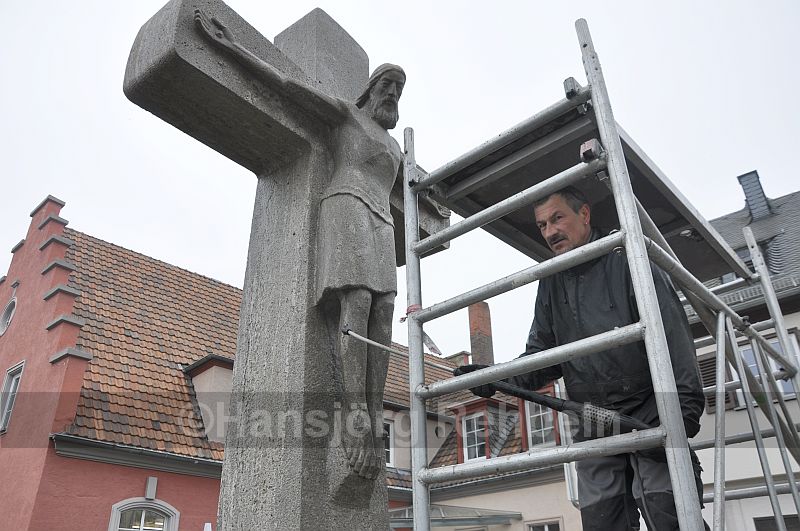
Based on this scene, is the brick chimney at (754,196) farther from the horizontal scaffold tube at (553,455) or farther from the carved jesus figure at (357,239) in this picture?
the horizontal scaffold tube at (553,455)

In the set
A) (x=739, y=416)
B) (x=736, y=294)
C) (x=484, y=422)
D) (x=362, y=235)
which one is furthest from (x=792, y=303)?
(x=362, y=235)

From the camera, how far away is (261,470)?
9.75 feet

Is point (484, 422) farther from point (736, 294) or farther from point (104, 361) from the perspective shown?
point (104, 361)

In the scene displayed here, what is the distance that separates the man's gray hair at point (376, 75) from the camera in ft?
12.2

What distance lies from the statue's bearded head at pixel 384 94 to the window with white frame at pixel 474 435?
15.8 m

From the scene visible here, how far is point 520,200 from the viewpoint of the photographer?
2.36 metres

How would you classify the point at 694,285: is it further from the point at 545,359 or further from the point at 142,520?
the point at 142,520

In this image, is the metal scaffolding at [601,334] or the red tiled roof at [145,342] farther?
the red tiled roof at [145,342]

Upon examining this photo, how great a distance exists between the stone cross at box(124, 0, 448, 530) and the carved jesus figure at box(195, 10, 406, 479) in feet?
0.23

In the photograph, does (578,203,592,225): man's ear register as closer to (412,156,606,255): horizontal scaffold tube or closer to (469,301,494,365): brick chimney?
(412,156,606,255): horizontal scaffold tube

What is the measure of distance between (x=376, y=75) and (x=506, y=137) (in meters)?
1.37

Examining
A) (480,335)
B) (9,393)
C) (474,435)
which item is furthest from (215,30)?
(480,335)

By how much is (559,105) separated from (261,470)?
1.95m

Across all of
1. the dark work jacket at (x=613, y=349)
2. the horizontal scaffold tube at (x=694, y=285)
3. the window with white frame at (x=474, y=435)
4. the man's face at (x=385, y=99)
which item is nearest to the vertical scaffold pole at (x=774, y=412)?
the horizontal scaffold tube at (x=694, y=285)
